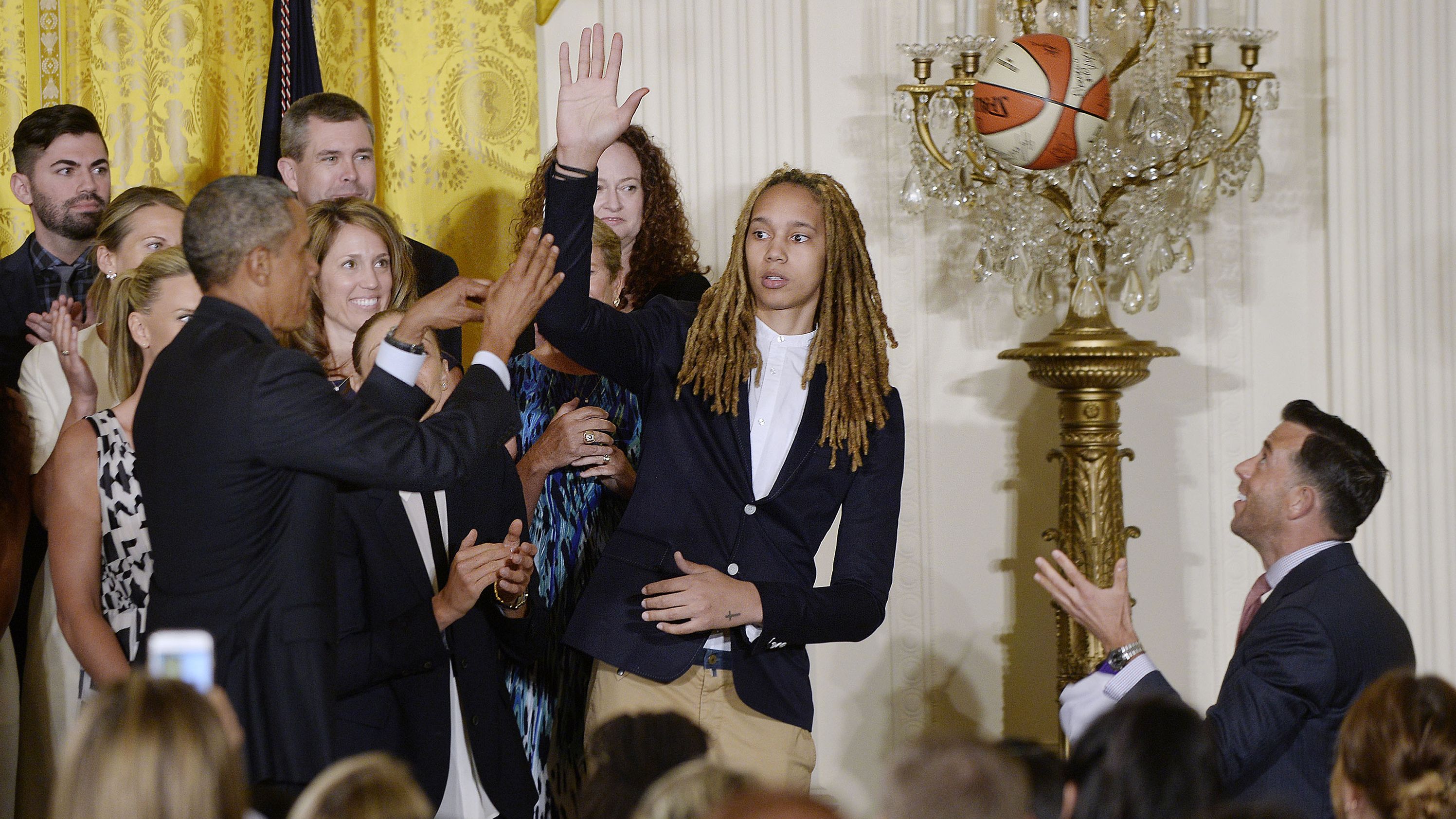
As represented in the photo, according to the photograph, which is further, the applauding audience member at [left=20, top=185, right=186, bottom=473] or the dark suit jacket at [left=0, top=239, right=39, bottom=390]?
the dark suit jacket at [left=0, top=239, right=39, bottom=390]

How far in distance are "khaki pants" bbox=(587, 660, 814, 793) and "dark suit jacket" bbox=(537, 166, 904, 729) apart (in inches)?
1.1

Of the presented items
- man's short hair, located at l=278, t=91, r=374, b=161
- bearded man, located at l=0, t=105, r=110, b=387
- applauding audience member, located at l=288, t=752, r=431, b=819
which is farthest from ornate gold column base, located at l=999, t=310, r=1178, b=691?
applauding audience member, located at l=288, t=752, r=431, b=819

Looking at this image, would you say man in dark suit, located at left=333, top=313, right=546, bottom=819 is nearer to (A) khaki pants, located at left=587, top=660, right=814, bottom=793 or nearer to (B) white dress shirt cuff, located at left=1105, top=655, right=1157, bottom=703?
(A) khaki pants, located at left=587, top=660, right=814, bottom=793

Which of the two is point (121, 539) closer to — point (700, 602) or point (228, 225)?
point (228, 225)

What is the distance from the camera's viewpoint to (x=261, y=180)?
2.08 meters

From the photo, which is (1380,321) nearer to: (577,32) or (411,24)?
(577,32)

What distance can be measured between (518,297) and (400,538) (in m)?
0.56

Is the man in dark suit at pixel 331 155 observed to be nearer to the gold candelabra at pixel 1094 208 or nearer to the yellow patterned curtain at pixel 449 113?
the yellow patterned curtain at pixel 449 113

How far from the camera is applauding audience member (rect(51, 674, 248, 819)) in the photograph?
1.32m

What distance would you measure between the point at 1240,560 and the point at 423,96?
2.60 m

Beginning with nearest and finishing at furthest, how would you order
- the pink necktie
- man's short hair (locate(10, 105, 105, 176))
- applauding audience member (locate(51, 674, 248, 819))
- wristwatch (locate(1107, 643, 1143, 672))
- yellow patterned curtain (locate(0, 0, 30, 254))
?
applauding audience member (locate(51, 674, 248, 819)) → wristwatch (locate(1107, 643, 1143, 672)) → the pink necktie → man's short hair (locate(10, 105, 105, 176)) → yellow patterned curtain (locate(0, 0, 30, 254))

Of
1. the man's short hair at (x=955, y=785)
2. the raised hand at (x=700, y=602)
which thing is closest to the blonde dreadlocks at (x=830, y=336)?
the raised hand at (x=700, y=602)

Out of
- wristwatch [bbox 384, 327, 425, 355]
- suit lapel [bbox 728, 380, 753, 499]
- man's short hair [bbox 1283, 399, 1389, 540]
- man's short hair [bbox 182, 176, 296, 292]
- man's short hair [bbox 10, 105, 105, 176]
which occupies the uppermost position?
man's short hair [bbox 10, 105, 105, 176]

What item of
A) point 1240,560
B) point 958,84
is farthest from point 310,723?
point 1240,560
